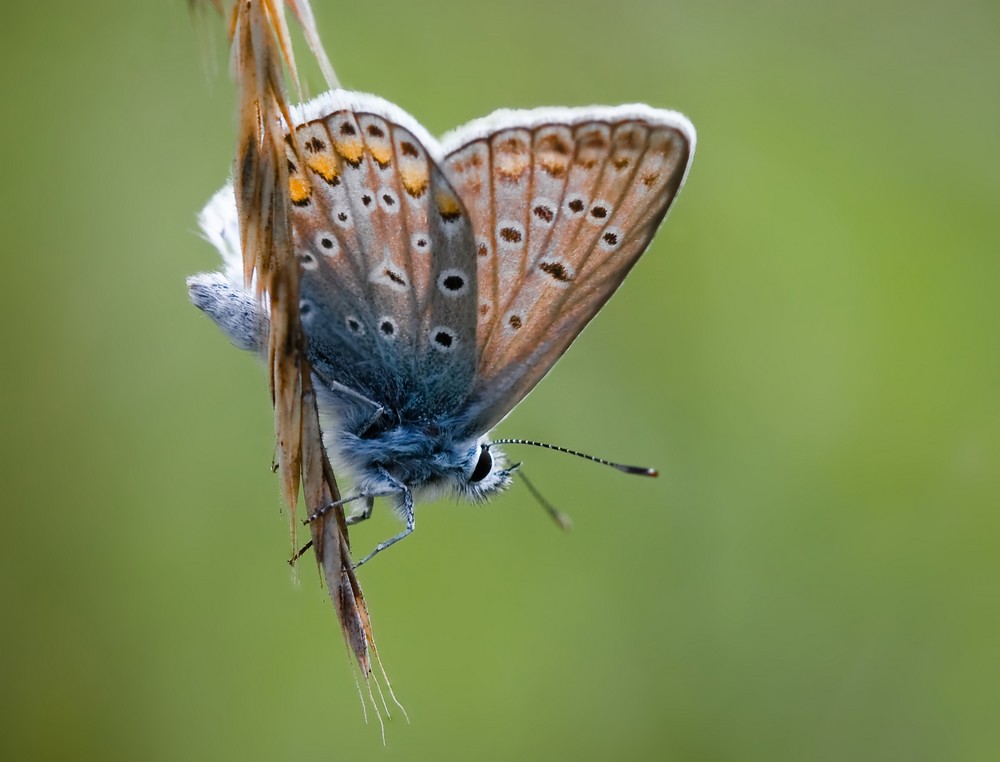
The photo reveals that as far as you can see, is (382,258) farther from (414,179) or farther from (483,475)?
(483,475)

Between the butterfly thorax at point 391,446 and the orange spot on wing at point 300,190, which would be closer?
the orange spot on wing at point 300,190

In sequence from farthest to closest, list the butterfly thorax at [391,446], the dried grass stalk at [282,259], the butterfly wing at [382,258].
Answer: the butterfly thorax at [391,446]
the butterfly wing at [382,258]
the dried grass stalk at [282,259]

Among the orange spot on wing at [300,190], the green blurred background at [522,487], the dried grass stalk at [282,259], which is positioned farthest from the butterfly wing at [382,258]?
the green blurred background at [522,487]

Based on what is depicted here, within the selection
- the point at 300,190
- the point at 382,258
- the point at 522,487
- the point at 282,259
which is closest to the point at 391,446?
Answer: the point at 382,258

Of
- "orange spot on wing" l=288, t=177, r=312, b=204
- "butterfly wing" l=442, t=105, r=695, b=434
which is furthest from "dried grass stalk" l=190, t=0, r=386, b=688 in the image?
"butterfly wing" l=442, t=105, r=695, b=434

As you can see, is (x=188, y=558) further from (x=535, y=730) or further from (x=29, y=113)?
(x=29, y=113)

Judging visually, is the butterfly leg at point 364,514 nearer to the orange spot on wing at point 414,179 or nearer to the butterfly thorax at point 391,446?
the butterfly thorax at point 391,446

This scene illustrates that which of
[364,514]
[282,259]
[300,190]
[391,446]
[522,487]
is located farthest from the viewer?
[522,487]
